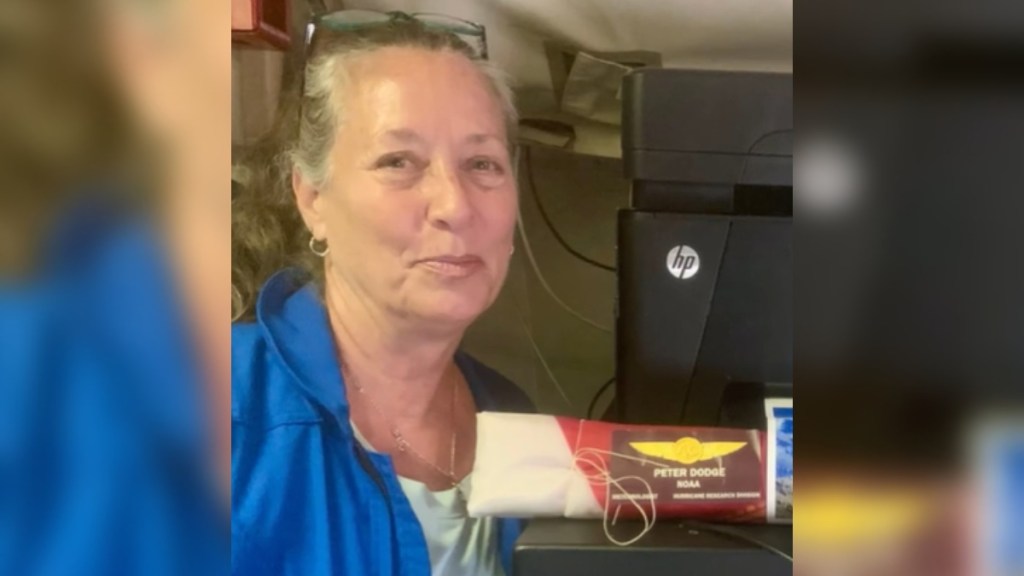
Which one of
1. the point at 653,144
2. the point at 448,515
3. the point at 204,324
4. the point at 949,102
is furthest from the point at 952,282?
the point at 204,324

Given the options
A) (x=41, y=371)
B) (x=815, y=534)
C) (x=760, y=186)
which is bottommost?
(x=815, y=534)

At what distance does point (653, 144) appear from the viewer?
73cm

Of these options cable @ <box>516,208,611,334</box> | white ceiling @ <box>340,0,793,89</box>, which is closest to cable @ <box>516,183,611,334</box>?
cable @ <box>516,208,611,334</box>

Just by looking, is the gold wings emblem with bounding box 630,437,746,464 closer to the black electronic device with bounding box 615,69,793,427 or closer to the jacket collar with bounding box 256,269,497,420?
the black electronic device with bounding box 615,69,793,427

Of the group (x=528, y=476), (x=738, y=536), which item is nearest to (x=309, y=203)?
(x=528, y=476)

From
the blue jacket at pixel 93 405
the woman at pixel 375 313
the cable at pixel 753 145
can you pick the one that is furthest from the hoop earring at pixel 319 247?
the cable at pixel 753 145

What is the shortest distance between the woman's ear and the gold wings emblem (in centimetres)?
30

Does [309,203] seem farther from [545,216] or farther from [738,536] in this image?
[738,536]

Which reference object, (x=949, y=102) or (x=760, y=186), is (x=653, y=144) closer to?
(x=760, y=186)

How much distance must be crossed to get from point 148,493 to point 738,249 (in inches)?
19.0

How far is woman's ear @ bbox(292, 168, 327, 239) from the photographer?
71cm

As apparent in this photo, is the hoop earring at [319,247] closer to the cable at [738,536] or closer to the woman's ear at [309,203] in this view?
the woman's ear at [309,203]

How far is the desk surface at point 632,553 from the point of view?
688 millimetres

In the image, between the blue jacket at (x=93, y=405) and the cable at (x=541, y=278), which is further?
the cable at (x=541, y=278)
